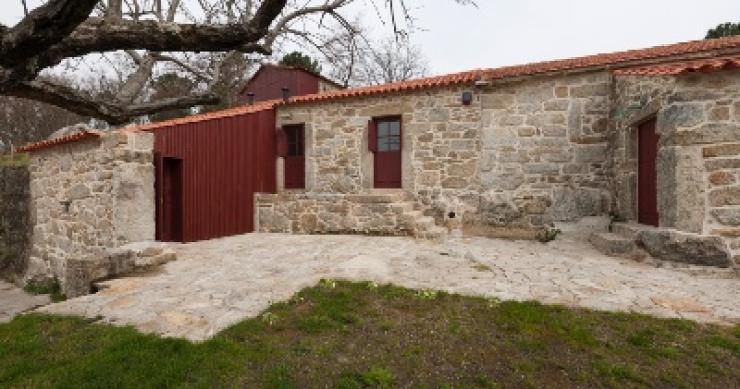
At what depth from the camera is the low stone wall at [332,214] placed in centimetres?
756

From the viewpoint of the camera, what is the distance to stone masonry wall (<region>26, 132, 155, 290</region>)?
6148 mm

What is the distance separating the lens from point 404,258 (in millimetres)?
5672

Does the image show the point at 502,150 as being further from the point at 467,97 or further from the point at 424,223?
the point at 424,223

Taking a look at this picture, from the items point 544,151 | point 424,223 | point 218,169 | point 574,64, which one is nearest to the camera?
point 574,64

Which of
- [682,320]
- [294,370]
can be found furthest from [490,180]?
[294,370]

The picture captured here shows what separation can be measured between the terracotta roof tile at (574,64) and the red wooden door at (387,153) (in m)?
0.82

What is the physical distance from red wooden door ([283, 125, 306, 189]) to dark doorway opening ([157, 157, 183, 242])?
291 cm

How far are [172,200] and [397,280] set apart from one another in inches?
217

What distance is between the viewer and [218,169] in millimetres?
8273

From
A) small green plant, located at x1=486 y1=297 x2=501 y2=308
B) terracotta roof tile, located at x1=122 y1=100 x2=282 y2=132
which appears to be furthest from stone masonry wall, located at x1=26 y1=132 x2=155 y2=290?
small green plant, located at x1=486 y1=297 x2=501 y2=308

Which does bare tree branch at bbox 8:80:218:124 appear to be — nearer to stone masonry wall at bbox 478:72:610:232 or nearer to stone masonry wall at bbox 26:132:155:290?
stone masonry wall at bbox 26:132:155:290

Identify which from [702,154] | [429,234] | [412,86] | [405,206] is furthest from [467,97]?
[702,154]

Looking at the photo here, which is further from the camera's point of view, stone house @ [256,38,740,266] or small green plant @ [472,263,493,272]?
small green plant @ [472,263,493,272]

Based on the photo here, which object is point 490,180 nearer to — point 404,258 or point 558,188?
point 558,188
